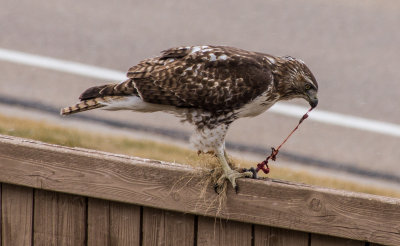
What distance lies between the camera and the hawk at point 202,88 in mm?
3812

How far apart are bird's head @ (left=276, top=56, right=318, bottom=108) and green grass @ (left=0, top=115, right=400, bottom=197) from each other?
222 centimetres

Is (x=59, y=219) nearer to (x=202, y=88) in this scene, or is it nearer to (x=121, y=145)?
(x=202, y=88)

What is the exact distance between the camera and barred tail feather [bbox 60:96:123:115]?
376cm

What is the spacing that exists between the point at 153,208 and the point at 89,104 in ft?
2.01

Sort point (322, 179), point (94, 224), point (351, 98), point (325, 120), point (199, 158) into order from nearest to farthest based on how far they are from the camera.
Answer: point (94, 224), point (199, 158), point (322, 179), point (325, 120), point (351, 98)

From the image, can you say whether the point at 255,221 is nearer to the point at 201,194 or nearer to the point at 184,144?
the point at 201,194

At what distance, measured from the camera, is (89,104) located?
379cm

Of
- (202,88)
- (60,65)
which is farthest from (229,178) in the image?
(60,65)

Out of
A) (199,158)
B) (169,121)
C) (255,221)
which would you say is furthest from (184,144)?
(255,221)

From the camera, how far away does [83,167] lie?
11.8 ft

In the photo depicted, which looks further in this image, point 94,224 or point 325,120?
point 325,120

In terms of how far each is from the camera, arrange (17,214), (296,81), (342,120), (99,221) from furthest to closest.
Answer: (342,120), (296,81), (17,214), (99,221)

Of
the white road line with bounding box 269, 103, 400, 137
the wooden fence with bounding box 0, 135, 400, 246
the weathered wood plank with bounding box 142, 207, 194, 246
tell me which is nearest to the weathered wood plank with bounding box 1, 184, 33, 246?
the wooden fence with bounding box 0, 135, 400, 246

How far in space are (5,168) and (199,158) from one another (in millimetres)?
912
